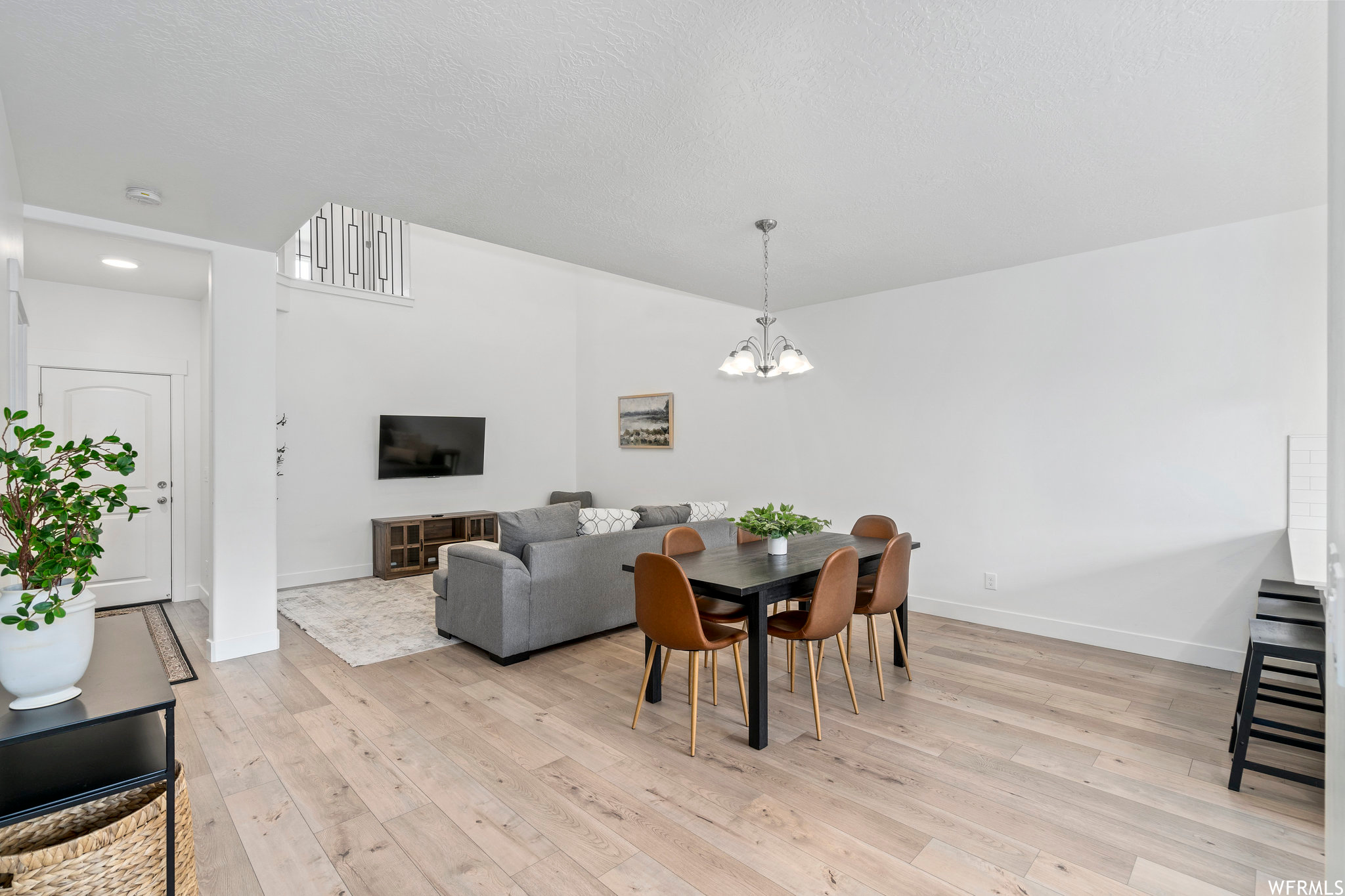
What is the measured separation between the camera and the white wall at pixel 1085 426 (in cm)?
354

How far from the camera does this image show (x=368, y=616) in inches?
194

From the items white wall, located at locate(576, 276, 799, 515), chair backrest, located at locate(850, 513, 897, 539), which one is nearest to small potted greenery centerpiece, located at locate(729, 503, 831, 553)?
chair backrest, located at locate(850, 513, 897, 539)

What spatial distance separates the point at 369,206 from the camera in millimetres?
3209

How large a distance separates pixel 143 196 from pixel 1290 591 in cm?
589

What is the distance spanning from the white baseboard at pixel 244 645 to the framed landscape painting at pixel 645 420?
405cm

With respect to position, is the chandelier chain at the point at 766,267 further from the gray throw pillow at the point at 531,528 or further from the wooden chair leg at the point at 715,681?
the wooden chair leg at the point at 715,681

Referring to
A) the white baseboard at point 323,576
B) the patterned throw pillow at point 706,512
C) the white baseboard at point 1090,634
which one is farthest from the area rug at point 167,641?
the white baseboard at point 1090,634

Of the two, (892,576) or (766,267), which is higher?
(766,267)

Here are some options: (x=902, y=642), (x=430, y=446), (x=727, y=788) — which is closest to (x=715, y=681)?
(x=727, y=788)

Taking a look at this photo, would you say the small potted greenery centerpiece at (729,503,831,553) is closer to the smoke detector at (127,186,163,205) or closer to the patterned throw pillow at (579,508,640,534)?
the patterned throw pillow at (579,508,640,534)

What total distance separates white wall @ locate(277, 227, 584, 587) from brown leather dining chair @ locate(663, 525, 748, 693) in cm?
400

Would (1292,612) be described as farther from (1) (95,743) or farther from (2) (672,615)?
(1) (95,743)

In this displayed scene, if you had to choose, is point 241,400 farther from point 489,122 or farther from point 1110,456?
point 1110,456

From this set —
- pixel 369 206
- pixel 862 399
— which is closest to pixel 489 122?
pixel 369 206
